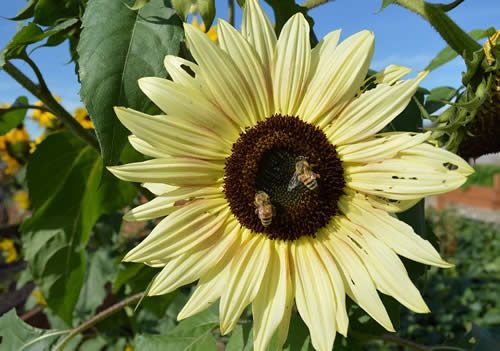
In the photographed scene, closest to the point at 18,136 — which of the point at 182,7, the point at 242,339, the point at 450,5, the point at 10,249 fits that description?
the point at 10,249

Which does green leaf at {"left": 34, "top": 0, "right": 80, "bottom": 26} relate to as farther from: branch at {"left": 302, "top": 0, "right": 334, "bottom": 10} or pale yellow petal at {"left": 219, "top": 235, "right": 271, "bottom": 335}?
pale yellow petal at {"left": 219, "top": 235, "right": 271, "bottom": 335}

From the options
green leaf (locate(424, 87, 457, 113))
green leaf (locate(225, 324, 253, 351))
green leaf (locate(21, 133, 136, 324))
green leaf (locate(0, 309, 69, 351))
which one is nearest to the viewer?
green leaf (locate(225, 324, 253, 351))

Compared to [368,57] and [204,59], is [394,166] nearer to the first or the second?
[368,57]

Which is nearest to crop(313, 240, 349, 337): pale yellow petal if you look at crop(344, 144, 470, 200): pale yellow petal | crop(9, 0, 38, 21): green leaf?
Answer: crop(344, 144, 470, 200): pale yellow petal

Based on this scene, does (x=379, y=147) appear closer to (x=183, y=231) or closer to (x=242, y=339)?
(x=183, y=231)

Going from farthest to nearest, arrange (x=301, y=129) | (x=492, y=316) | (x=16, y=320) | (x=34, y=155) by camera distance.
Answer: (x=492, y=316) < (x=16, y=320) < (x=34, y=155) < (x=301, y=129)

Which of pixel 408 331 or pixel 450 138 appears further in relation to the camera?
pixel 408 331

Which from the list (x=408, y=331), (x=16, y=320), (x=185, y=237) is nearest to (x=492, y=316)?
(x=408, y=331)
